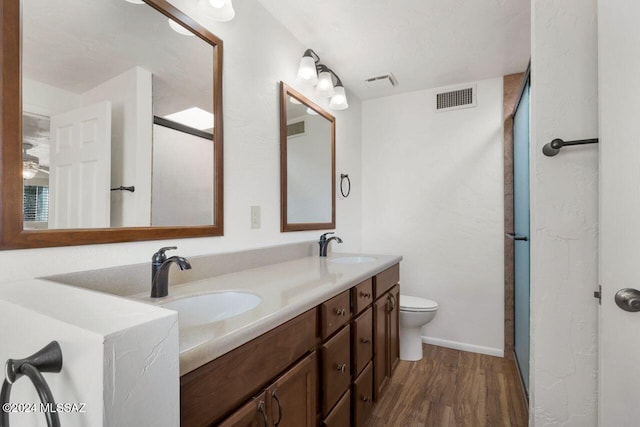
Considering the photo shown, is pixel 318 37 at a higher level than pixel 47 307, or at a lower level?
higher

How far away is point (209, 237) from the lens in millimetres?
1348

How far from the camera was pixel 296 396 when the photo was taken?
946mm

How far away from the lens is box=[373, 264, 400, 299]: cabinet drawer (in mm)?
1733

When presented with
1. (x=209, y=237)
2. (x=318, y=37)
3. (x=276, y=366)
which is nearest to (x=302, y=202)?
(x=209, y=237)

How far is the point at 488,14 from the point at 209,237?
1.94m

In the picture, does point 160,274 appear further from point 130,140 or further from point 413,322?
point 413,322

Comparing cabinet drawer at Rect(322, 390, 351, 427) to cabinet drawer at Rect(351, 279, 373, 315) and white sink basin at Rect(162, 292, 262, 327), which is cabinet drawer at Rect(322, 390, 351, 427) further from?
white sink basin at Rect(162, 292, 262, 327)

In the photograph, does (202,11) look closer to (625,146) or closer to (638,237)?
(625,146)

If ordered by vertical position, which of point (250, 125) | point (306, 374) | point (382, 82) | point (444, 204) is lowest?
point (306, 374)

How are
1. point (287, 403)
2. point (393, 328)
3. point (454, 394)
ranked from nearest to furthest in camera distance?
point (287, 403) → point (454, 394) → point (393, 328)

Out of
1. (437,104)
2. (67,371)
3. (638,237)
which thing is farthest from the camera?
(437,104)

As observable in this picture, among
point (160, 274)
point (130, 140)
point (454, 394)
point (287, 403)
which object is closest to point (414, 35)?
point (130, 140)

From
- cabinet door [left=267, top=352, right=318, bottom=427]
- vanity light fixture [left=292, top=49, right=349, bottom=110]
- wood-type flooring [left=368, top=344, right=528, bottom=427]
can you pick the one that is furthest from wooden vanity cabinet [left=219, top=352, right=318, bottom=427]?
vanity light fixture [left=292, top=49, right=349, bottom=110]

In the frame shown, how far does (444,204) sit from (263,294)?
2087mm
